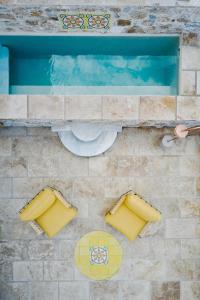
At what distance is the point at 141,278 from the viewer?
4949 mm

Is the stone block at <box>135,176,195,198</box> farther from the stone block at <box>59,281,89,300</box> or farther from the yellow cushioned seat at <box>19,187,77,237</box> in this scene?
the stone block at <box>59,281,89,300</box>

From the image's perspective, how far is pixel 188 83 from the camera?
164 inches

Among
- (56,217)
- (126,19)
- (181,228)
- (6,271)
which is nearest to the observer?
(126,19)

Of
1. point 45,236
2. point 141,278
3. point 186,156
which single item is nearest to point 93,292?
Result: point 141,278

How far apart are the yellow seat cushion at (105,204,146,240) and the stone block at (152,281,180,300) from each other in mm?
867

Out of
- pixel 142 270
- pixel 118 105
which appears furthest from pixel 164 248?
pixel 118 105

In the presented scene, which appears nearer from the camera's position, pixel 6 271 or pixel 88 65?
pixel 88 65

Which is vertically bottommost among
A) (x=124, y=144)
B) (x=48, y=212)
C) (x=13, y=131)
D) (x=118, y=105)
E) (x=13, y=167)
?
(x=48, y=212)

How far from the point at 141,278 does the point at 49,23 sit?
11.2ft

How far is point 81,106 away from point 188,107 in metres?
1.21

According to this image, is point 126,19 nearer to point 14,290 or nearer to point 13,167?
point 13,167

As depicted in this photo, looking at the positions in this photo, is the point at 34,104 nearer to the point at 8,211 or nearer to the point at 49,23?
the point at 49,23

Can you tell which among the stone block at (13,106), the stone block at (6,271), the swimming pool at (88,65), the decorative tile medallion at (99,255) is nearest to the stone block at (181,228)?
the decorative tile medallion at (99,255)

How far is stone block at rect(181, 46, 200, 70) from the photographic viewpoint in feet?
13.7
